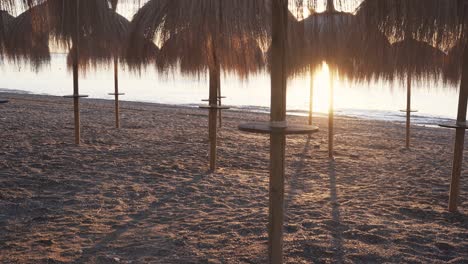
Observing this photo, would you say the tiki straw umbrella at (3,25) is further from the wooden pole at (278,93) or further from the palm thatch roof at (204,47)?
the wooden pole at (278,93)

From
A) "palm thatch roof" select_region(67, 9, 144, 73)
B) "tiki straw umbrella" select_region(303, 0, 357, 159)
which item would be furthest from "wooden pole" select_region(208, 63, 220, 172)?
"palm thatch roof" select_region(67, 9, 144, 73)

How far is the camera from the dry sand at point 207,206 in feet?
11.3

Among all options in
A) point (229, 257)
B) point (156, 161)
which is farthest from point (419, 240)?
point (156, 161)

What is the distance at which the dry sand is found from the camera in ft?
11.3

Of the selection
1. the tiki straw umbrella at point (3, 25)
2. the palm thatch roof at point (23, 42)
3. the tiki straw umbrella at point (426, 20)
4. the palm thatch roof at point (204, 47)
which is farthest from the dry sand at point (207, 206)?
the palm thatch roof at point (23, 42)

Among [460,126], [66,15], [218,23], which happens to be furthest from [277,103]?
[460,126]

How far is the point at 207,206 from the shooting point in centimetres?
467

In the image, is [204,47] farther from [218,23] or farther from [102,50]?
[102,50]

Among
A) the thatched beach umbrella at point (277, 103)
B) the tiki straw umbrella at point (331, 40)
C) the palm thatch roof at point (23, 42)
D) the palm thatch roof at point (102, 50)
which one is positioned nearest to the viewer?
the thatched beach umbrella at point (277, 103)

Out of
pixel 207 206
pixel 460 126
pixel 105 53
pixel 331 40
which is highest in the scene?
pixel 105 53

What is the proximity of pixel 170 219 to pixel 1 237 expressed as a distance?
4.86 feet

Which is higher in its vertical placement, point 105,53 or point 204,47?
point 105,53

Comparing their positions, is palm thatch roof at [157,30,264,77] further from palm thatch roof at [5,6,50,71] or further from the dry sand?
palm thatch roof at [5,6,50,71]

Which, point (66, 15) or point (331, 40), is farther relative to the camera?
point (66, 15)
